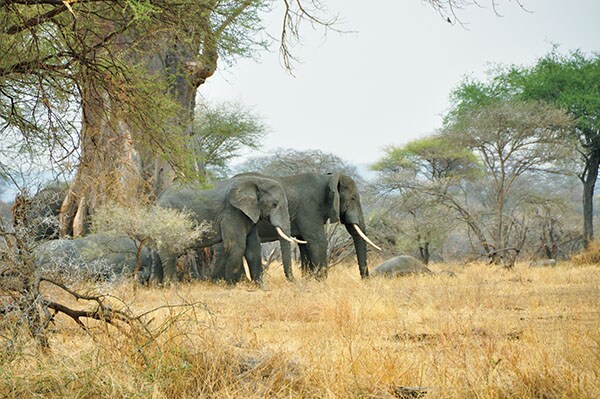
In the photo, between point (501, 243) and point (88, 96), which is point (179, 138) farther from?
point (501, 243)

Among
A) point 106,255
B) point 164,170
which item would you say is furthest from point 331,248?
point 106,255

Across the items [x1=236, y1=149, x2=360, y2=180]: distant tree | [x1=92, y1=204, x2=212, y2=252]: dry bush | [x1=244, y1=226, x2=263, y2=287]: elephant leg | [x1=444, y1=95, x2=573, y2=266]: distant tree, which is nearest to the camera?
[x1=92, y1=204, x2=212, y2=252]: dry bush

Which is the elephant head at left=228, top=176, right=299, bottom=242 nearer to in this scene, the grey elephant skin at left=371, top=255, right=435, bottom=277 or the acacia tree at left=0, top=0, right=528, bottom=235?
the grey elephant skin at left=371, top=255, right=435, bottom=277

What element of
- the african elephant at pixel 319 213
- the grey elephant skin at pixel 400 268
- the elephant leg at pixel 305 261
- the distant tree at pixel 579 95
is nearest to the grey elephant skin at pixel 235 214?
the african elephant at pixel 319 213

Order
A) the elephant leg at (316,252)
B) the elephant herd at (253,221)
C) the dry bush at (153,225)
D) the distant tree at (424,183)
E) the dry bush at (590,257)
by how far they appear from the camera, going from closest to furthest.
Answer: the dry bush at (153,225)
the elephant herd at (253,221)
the elephant leg at (316,252)
the dry bush at (590,257)
the distant tree at (424,183)

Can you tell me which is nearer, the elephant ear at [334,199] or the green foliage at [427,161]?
the elephant ear at [334,199]

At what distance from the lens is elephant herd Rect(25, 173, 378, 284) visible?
13.2m

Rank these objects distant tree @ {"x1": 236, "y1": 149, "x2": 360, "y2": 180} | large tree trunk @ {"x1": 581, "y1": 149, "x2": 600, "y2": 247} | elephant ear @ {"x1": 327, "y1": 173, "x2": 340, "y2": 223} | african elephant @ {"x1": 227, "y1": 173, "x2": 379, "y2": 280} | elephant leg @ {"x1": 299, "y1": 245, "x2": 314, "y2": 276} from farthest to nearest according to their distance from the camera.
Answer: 1. distant tree @ {"x1": 236, "y1": 149, "x2": 360, "y2": 180}
2. large tree trunk @ {"x1": 581, "y1": 149, "x2": 600, "y2": 247}
3. elephant leg @ {"x1": 299, "y1": 245, "x2": 314, "y2": 276}
4. african elephant @ {"x1": 227, "y1": 173, "x2": 379, "y2": 280}
5. elephant ear @ {"x1": 327, "y1": 173, "x2": 340, "y2": 223}

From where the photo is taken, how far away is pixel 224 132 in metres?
25.9

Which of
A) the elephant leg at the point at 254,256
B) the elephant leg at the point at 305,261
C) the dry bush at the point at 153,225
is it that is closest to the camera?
the dry bush at the point at 153,225

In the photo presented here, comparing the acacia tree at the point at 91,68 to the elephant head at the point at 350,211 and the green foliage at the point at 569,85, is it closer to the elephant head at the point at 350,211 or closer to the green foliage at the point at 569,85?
the elephant head at the point at 350,211

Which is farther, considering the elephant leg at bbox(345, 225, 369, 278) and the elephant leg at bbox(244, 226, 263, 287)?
the elephant leg at bbox(345, 225, 369, 278)

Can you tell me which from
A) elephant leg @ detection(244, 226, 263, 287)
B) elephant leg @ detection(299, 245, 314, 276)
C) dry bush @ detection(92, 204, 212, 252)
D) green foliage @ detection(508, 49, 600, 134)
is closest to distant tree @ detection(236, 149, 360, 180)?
green foliage @ detection(508, 49, 600, 134)

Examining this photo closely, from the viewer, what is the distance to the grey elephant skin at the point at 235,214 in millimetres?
13289
